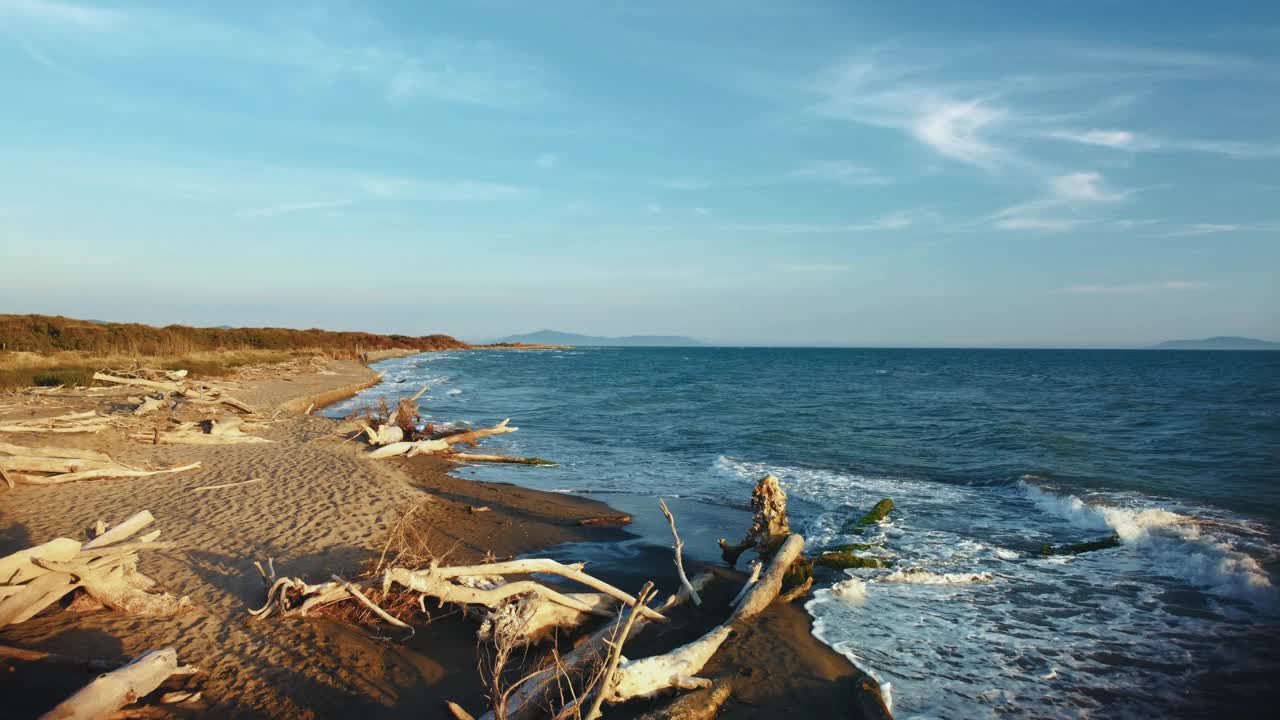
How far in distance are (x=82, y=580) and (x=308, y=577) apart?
6.74 ft

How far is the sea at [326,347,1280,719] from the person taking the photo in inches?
249

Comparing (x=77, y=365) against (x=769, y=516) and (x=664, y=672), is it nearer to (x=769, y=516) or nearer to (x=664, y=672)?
(x=769, y=516)

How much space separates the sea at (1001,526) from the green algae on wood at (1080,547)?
0.16 m

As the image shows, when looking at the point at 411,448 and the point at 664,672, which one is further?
the point at 411,448

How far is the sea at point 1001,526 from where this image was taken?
20.7 feet

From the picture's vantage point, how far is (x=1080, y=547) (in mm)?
10297

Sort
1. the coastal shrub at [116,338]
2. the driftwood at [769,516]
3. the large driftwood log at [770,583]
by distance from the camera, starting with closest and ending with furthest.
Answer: the large driftwood log at [770,583] < the driftwood at [769,516] < the coastal shrub at [116,338]

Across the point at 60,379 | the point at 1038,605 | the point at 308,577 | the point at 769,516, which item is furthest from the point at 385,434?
the point at 60,379

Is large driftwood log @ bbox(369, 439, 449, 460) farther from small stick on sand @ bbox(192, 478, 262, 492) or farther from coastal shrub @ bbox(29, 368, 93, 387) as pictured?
coastal shrub @ bbox(29, 368, 93, 387)

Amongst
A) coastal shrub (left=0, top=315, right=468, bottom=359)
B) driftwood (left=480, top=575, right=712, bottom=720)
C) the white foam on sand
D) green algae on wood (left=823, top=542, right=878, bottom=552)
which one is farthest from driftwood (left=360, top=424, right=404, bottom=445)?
coastal shrub (left=0, top=315, right=468, bottom=359)

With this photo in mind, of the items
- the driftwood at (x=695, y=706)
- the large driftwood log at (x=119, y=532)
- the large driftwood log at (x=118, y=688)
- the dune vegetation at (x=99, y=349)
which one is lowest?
the driftwood at (x=695, y=706)

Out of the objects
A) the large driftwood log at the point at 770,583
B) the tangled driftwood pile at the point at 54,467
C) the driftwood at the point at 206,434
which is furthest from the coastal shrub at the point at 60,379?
the large driftwood log at the point at 770,583

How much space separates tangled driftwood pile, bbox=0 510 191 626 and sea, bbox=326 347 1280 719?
510 cm

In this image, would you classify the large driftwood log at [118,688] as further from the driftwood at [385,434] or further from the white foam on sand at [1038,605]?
the driftwood at [385,434]
